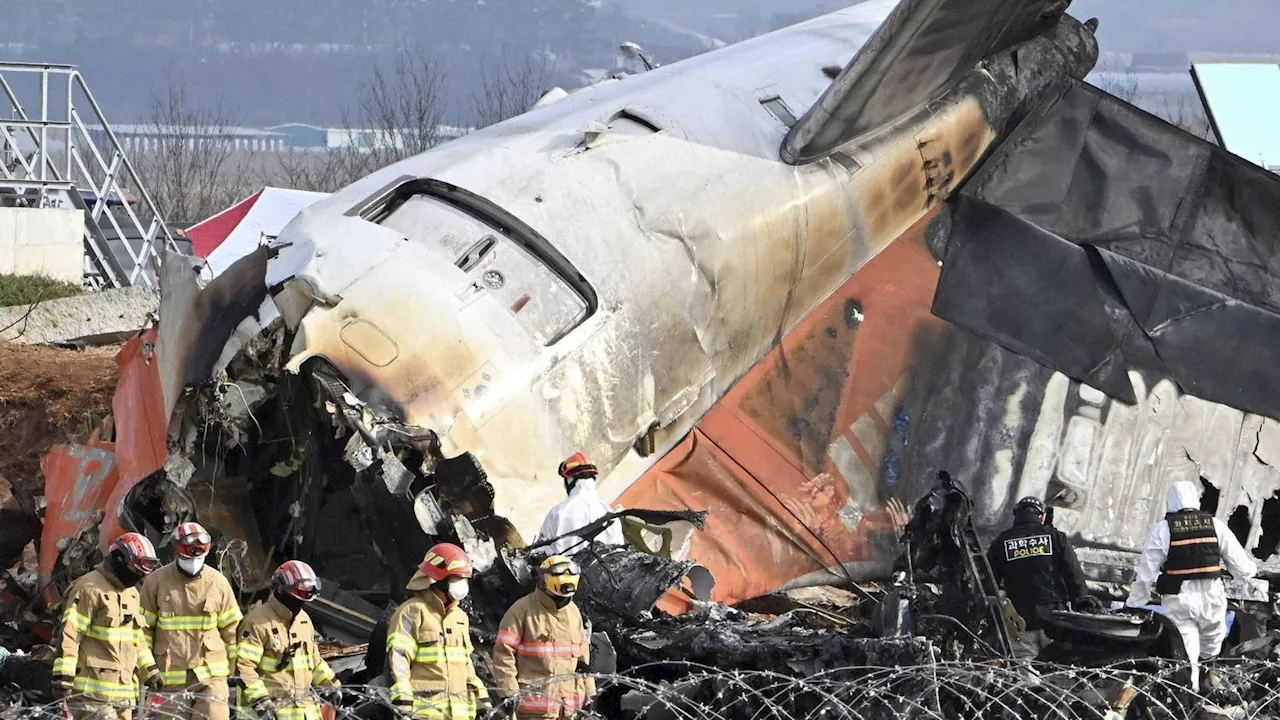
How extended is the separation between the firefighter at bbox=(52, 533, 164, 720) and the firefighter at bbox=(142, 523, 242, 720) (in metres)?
0.09

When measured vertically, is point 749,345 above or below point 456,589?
above

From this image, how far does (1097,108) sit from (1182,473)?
146 inches

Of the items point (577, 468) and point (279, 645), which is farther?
point (577, 468)

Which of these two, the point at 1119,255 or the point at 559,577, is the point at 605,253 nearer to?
the point at 559,577

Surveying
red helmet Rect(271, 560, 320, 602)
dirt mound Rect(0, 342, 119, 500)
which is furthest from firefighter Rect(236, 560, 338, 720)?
dirt mound Rect(0, 342, 119, 500)

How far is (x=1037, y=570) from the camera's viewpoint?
437 inches

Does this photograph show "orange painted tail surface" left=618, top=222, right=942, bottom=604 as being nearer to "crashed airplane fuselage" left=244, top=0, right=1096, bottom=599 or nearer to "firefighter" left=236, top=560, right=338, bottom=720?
"crashed airplane fuselage" left=244, top=0, right=1096, bottom=599

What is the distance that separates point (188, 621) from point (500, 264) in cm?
378

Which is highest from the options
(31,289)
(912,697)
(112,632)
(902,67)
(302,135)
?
(302,135)

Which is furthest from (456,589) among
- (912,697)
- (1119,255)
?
(1119,255)

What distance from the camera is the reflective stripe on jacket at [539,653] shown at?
909 cm

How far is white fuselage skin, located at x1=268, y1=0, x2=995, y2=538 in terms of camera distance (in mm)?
11117

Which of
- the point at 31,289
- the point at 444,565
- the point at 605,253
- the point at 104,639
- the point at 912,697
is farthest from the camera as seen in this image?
the point at 31,289

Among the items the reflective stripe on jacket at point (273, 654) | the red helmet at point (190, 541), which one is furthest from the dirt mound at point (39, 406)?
the reflective stripe on jacket at point (273, 654)
